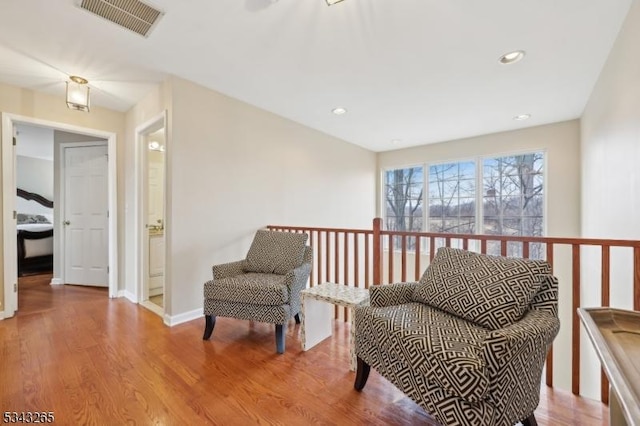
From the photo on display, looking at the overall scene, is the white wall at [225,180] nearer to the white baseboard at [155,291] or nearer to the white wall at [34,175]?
the white baseboard at [155,291]

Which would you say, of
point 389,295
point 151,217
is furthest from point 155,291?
point 389,295

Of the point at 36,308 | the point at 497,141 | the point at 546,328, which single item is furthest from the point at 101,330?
the point at 497,141

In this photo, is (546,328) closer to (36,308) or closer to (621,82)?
→ (621,82)

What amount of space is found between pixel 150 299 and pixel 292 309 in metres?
2.19

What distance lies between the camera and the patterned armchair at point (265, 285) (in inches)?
86.0

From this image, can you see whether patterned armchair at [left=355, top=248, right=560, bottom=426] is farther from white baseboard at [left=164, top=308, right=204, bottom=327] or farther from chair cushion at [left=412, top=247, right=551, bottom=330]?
white baseboard at [left=164, top=308, right=204, bottom=327]

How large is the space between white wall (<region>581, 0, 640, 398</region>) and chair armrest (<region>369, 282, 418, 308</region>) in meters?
1.43

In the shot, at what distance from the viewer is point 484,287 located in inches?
59.1

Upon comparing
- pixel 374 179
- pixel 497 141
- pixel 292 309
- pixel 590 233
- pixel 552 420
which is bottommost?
pixel 552 420

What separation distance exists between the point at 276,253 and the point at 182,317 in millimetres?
1101

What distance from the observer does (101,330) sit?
2.53 metres

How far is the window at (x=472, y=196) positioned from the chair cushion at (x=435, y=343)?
3.62 m

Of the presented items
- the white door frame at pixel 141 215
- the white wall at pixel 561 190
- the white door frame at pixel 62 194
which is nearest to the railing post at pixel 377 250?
the white door frame at pixel 141 215

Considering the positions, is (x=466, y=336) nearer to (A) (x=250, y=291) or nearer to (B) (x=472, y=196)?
(A) (x=250, y=291)
